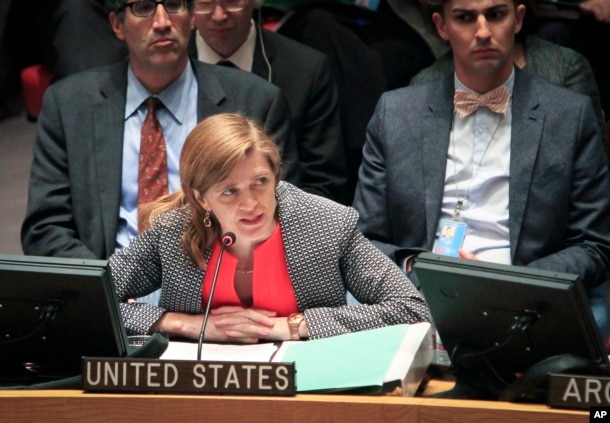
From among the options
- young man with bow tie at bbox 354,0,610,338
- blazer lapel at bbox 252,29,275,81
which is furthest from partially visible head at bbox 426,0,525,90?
blazer lapel at bbox 252,29,275,81

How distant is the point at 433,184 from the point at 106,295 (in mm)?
1265

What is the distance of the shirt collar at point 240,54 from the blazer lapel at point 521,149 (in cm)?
103

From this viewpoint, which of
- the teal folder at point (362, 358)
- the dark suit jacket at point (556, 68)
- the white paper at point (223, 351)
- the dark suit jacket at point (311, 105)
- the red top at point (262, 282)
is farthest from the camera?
the dark suit jacket at point (311, 105)

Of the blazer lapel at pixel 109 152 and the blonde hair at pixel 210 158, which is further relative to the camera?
the blazer lapel at pixel 109 152

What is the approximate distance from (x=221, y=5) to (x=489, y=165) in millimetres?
1100

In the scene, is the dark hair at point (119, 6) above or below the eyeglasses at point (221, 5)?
above

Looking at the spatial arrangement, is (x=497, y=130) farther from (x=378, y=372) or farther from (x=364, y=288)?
(x=378, y=372)

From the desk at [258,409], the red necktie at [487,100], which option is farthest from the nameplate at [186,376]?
the red necktie at [487,100]

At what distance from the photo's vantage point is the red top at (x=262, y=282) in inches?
112

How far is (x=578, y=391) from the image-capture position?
2.09 meters

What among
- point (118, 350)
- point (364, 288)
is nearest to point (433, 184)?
point (364, 288)

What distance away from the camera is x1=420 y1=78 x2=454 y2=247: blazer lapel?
335 cm

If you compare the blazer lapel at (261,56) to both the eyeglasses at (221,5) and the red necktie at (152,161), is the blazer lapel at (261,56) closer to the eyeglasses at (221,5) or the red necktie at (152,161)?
the eyeglasses at (221,5)

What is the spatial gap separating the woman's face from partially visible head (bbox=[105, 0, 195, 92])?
2.86 ft
